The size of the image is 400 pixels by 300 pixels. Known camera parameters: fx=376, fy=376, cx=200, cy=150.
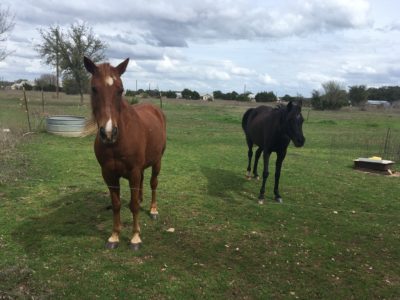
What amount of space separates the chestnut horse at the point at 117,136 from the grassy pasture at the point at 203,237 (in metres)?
0.69

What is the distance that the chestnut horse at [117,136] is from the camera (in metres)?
4.00

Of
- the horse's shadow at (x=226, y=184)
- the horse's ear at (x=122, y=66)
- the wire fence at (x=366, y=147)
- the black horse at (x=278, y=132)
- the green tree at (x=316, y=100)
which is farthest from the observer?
the green tree at (x=316, y=100)

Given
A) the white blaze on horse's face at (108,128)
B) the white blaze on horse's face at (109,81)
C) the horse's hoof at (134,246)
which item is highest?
the white blaze on horse's face at (109,81)

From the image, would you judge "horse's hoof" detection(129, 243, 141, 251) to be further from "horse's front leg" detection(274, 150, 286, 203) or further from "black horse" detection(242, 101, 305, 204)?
"horse's front leg" detection(274, 150, 286, 203)

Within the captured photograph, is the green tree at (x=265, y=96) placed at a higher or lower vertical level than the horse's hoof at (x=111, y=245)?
higher

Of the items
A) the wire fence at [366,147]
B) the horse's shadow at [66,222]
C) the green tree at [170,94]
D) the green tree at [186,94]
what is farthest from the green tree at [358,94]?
the horse's shadow at [66,222]

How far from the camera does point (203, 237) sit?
536 cm

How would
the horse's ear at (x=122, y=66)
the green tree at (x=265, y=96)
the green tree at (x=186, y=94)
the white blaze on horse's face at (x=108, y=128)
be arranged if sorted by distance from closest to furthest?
the white blaze on horse's face at (x=108, y=128)
the horse's ear at (x=122, y=66)
the green tree at (x=265, y=96)
the green tree at (x=186, y=94)

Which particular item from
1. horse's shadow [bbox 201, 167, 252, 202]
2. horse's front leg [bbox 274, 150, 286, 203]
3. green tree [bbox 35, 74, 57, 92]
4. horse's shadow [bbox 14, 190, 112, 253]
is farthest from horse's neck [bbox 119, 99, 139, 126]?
green tree [bbox 35, 74, 57, 92]

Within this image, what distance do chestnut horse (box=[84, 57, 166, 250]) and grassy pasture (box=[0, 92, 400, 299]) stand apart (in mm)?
689

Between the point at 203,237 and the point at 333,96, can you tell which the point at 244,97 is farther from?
the point at 203,237

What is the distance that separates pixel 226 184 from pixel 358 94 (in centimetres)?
5886

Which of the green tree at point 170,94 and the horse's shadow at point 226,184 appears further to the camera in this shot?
the green tree at point 170,94

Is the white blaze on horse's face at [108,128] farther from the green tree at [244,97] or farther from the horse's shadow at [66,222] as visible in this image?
the green tree at [244,97]
